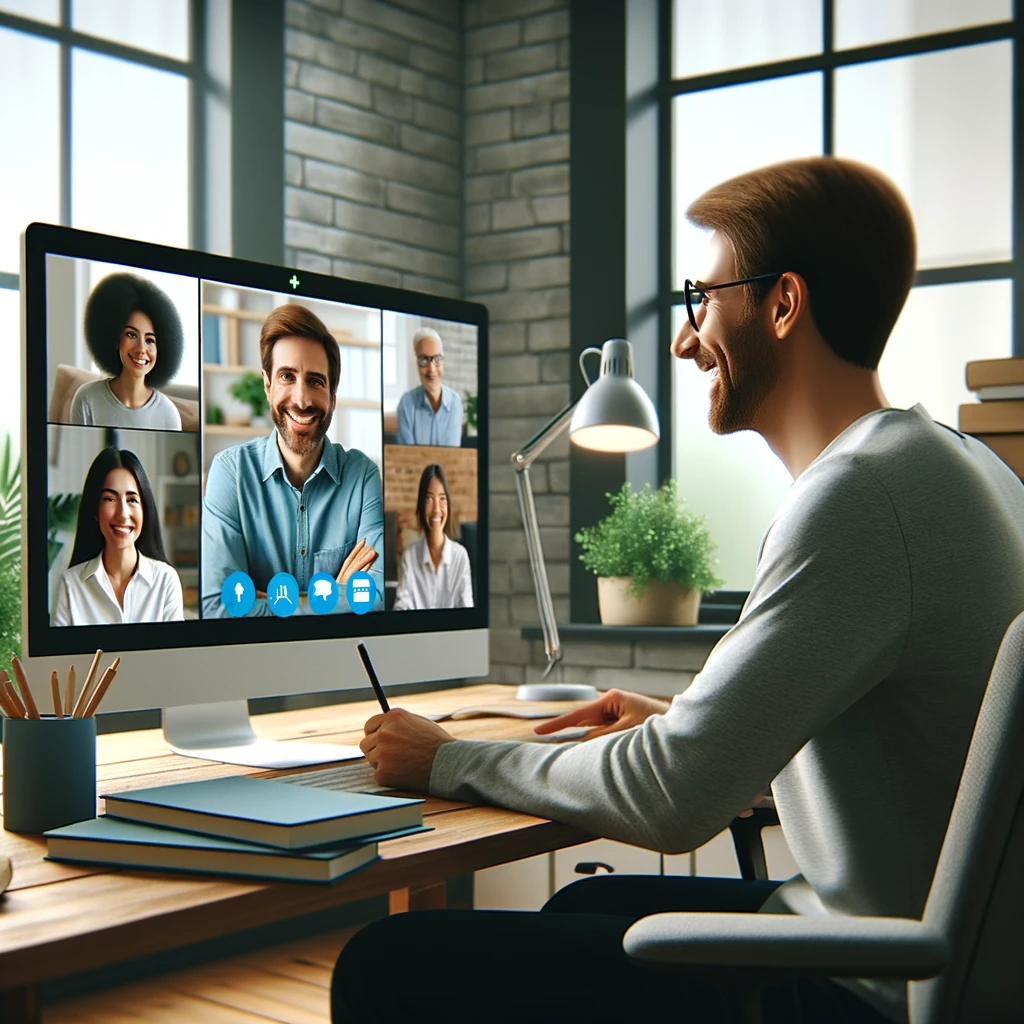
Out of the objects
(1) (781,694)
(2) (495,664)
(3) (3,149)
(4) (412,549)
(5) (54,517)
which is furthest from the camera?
(2) (495,664)

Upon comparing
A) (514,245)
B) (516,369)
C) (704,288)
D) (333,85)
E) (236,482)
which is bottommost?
(236,482)

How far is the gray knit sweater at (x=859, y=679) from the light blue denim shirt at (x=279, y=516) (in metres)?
0.63

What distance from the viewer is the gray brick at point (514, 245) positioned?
10.8 feet

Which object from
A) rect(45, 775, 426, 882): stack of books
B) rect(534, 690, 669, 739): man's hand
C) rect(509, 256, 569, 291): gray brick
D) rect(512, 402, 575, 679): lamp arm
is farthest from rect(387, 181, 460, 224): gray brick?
rect(45, 775, 426, 882): stack of books

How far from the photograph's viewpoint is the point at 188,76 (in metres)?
2.96

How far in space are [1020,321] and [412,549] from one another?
1.74m

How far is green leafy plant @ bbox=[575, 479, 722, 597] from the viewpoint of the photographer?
114 inches

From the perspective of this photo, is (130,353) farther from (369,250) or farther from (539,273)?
(539,273)

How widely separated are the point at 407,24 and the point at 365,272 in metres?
0.71

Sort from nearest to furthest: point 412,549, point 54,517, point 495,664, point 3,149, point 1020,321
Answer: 1. point 54,517
2. point 412,549
3. point 3,149
4. point 1020,321
5. point 495,664

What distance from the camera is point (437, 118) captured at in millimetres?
3406

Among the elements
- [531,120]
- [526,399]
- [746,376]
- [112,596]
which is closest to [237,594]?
[112,596]

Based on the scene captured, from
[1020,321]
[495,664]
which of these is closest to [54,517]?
[495,664]

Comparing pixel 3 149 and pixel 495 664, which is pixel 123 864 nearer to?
pixel 3 149
